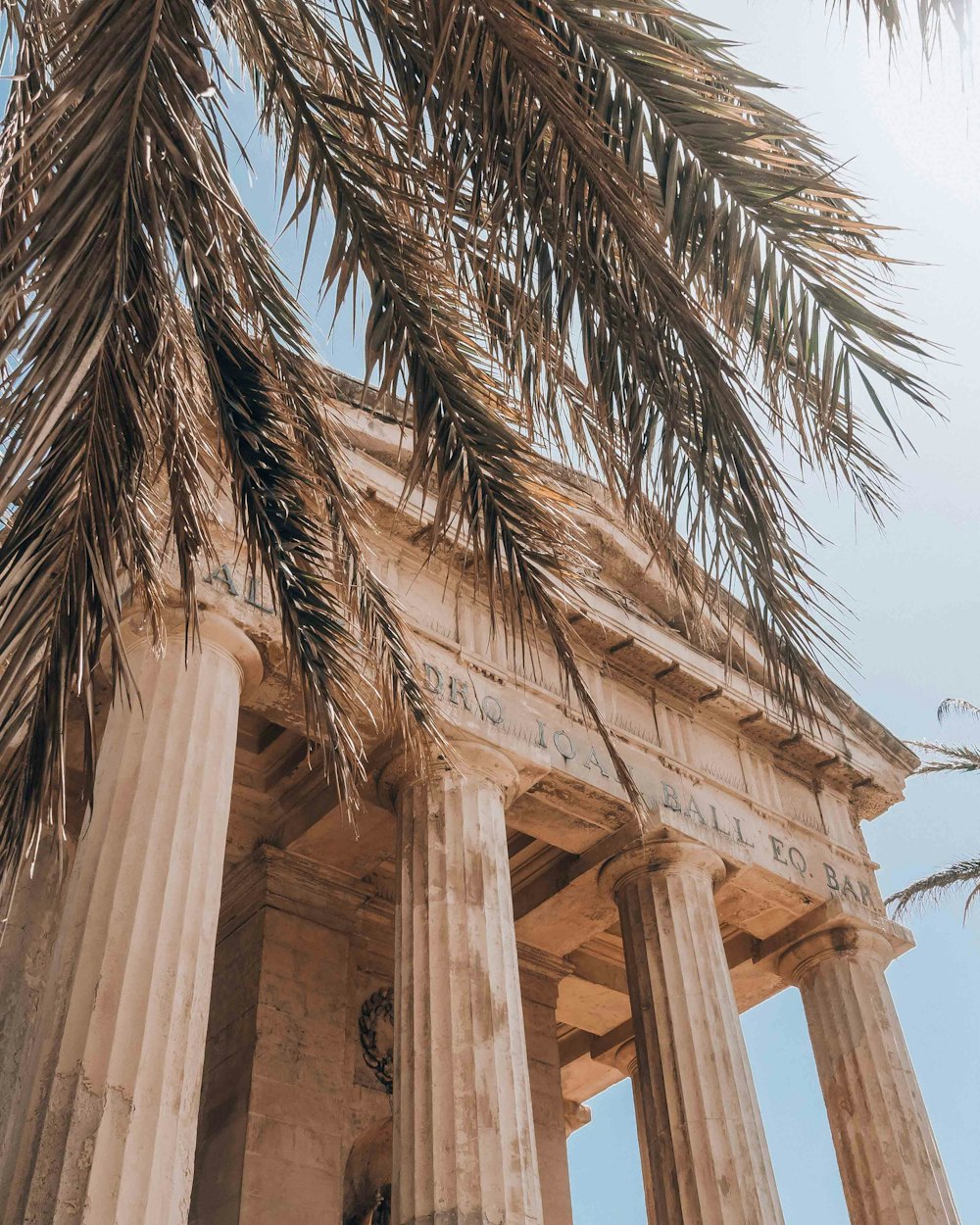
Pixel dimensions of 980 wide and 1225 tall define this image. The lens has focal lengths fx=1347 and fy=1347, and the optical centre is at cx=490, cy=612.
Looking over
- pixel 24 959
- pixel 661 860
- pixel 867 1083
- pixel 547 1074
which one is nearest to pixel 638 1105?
pixel 547 1074

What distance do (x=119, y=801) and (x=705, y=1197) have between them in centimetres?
695

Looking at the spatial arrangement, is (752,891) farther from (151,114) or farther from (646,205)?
(151,114)

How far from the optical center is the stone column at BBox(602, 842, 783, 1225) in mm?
13109

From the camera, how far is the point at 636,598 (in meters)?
17.8

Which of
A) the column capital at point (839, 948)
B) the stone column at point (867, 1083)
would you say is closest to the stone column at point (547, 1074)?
the stone column at point (867, 1083)

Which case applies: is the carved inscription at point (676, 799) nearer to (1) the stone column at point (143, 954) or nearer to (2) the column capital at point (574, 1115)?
(1) the stone column at point (143, 954)

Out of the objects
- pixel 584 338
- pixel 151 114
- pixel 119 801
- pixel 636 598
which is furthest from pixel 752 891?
pixel 151 114

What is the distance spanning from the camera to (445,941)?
39.2 feet

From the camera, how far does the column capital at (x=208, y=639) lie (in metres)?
11.6

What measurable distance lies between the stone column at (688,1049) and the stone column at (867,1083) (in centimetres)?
240

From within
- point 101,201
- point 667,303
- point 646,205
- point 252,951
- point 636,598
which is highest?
point 636,598

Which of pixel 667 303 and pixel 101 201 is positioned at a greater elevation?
pixel 667 303

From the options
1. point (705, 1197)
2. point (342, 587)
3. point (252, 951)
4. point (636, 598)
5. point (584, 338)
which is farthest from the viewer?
point (636, 598)

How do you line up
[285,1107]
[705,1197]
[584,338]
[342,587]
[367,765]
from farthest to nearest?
1. [285,1107]
2. [367,765]
3. [705,1197]
4. [342,587]
5. [584,338]
